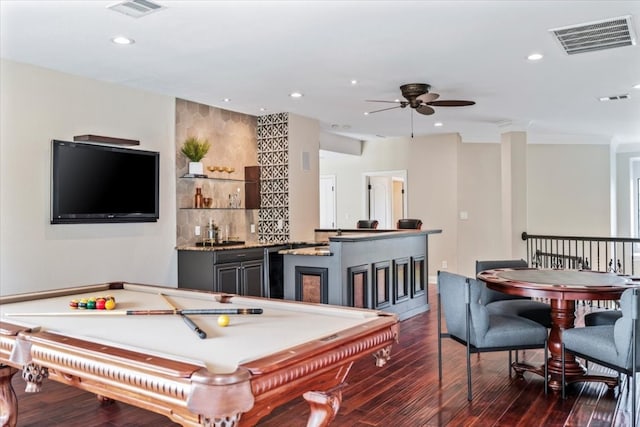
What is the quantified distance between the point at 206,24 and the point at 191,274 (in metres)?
3.06

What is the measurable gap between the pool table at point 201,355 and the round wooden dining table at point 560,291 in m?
1.66

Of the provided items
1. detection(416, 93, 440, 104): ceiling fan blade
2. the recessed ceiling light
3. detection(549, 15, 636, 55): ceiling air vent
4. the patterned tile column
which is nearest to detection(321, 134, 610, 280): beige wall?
the patterned tile column

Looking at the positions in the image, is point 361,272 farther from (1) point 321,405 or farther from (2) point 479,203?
(2) point 479,203

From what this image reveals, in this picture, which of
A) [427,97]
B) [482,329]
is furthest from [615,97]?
[482,329]

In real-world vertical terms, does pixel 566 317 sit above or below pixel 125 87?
Answer: below

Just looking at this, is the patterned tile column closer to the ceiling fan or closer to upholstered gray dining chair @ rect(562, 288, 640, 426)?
the ceiling fan

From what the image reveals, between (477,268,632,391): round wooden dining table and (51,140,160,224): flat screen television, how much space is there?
3.57m

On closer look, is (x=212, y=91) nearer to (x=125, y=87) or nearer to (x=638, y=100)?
(x=125, y=87)

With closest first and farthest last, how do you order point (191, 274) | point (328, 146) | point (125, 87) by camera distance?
point (125, 87), point (191, 274), point (328, 146)

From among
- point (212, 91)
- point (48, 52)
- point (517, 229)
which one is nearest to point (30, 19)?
point (48, 52)

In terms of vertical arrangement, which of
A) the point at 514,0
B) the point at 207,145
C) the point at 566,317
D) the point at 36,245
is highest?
the point at 514,0

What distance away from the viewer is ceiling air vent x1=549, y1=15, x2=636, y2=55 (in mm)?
3539

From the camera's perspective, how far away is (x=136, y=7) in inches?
127

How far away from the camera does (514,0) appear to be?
3.14m
